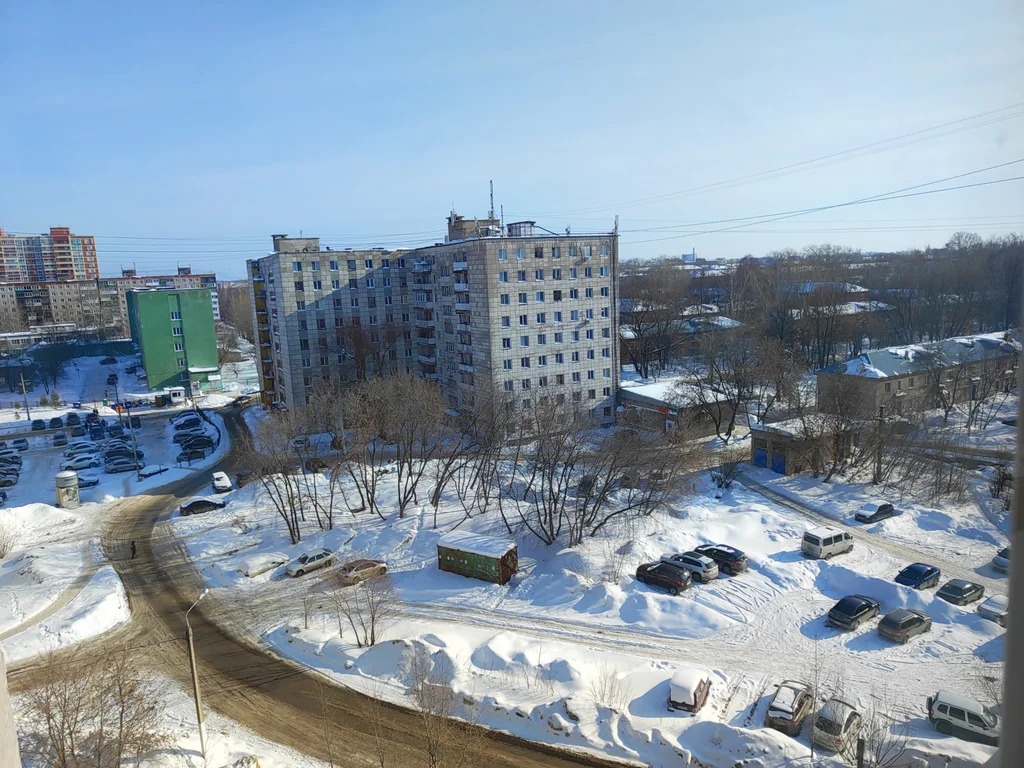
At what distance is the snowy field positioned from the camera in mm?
7848

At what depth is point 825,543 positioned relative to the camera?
1209cm

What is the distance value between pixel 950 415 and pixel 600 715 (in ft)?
53.7

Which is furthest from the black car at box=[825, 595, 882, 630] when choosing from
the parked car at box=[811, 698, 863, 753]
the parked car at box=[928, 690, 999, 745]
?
the parked car at box=[811, 698, 863, 753]

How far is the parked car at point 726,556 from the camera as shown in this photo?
38.2 ft

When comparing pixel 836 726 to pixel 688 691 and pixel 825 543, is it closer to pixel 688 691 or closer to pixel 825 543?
pixel 688 691

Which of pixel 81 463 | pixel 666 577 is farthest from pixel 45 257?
pixel 666 577

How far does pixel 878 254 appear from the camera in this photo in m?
37.5

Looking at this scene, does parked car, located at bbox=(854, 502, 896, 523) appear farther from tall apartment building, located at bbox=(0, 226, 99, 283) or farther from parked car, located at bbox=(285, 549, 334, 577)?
tall apartment building, located at bbox=(0, 226, 99, 283)

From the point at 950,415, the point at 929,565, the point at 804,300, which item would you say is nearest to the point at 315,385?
the point at 929,565

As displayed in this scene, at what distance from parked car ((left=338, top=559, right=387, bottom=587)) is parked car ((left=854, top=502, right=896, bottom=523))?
935 cm

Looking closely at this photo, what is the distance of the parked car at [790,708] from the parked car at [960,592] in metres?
3.79

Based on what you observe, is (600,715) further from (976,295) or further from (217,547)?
(976,295)

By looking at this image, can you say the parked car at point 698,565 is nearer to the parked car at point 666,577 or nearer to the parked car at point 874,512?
the parked car at point 666,577

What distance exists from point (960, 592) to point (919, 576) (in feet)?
2.00
